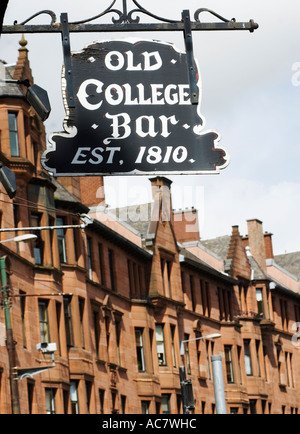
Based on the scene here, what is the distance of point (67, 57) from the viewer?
10367 millimetres

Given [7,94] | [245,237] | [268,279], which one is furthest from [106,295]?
[245,237]

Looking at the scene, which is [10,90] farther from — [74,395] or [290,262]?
[290,262]

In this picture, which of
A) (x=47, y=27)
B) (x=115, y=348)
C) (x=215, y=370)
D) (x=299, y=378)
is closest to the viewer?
(x=47, y=27)

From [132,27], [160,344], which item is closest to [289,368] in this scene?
[160,344]

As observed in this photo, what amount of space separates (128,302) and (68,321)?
355 inches

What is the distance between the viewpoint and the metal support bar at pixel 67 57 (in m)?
10.1

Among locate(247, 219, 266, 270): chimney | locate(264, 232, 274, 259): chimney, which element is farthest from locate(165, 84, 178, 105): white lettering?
locate(264, 232, 274, 259): chimney

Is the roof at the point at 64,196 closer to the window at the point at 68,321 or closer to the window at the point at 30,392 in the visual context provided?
the window at the point at 68,321

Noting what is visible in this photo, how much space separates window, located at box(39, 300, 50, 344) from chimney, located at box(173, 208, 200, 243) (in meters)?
28.9

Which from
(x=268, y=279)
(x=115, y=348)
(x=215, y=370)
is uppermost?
(x=268, y=279)

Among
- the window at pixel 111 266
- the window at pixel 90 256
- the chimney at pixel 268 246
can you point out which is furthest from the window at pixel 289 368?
the window at pixel 90 256

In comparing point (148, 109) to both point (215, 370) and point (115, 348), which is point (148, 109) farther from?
point (115, 348)
